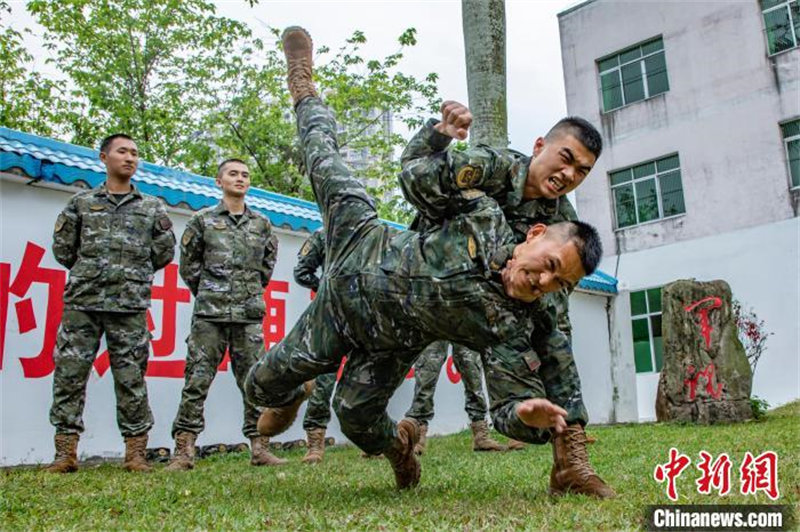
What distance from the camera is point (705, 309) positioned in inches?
377

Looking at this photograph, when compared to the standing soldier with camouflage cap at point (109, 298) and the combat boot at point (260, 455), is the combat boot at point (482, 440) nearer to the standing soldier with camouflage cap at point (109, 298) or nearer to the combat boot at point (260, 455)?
the combat boot at point (260, 455)

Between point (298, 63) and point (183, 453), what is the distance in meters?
2.70

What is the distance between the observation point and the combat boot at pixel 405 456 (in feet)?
10.4

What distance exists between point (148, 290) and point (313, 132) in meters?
2.06

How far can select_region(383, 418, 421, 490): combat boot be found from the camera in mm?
3160

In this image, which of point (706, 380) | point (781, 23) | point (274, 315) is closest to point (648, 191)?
point (781, 23)

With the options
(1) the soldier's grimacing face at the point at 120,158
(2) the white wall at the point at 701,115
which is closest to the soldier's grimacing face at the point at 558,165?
(1) the soldier's grimacing face at the point at 120,158

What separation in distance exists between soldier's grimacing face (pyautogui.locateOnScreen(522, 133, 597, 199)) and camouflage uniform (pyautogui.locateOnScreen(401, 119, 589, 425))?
53mm

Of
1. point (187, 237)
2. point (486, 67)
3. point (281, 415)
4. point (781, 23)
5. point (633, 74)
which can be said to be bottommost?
point (281, 415)

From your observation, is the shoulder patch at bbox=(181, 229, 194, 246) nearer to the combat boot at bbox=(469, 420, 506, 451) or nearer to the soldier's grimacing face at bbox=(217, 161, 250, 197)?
the soldier's grimacing face at bbox=(217, 161, 250, 197)

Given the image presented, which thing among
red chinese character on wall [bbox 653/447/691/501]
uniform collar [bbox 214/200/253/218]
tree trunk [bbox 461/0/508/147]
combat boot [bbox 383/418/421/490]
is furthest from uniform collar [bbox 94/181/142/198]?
red chinese character on wall [bbox 653/447/691/501]

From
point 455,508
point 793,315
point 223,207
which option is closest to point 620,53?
point 793,315

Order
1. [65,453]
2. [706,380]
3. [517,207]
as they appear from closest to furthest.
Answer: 1. [517,207]
2. [65,453]
3. [706,380]

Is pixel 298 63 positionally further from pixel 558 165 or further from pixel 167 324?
pixel 167 324
